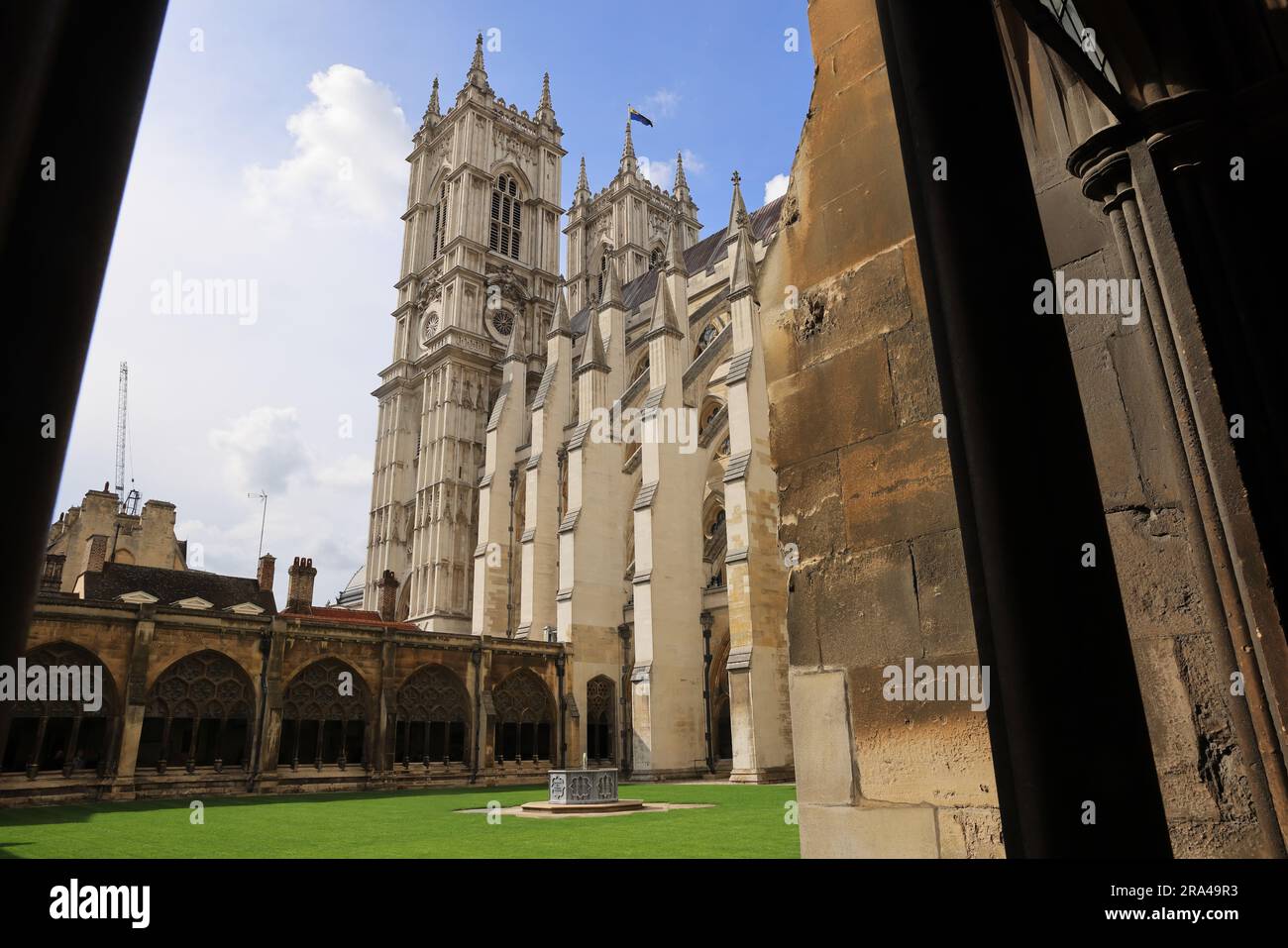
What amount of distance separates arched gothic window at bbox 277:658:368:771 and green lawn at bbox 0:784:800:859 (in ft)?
12.0

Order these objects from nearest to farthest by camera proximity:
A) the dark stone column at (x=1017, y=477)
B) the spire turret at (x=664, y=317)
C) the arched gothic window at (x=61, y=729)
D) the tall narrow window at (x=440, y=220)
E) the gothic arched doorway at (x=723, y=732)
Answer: the dark stone column at (x=1017, y=477), the arched gothic window at (x=61, y=729), the gothic arched doorway at (x=723, y=732), the spire turret at (x=664, y=317), the tall narrow window at (x=440, y=220)

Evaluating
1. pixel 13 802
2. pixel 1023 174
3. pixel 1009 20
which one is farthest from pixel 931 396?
pixel 13 802

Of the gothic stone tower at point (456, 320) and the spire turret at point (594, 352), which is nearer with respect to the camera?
the spire turret at point (594, 352)

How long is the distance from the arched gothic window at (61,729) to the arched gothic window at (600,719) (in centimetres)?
1278

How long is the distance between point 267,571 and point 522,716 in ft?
41.2

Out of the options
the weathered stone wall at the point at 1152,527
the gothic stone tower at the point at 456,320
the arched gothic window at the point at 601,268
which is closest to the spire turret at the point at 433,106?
the gothic stone tower at the point at 456,320

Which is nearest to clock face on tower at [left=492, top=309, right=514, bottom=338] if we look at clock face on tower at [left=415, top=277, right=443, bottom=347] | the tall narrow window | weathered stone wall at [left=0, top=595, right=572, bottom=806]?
clock face on tower at [left=415, top=277, right=443, bottom=347]

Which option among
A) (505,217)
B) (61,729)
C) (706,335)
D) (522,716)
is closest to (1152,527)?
(61,729)

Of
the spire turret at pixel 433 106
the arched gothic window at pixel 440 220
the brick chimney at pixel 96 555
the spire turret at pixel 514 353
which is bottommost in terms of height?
the brick chimney at pixel 96 555

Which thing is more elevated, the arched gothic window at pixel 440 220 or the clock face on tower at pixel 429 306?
the arched gothic window at pixel 440 220

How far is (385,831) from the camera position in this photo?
1036cm

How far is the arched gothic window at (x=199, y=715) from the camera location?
59.5 ft

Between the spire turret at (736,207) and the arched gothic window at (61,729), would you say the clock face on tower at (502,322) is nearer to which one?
the spire turret at (736,207)
